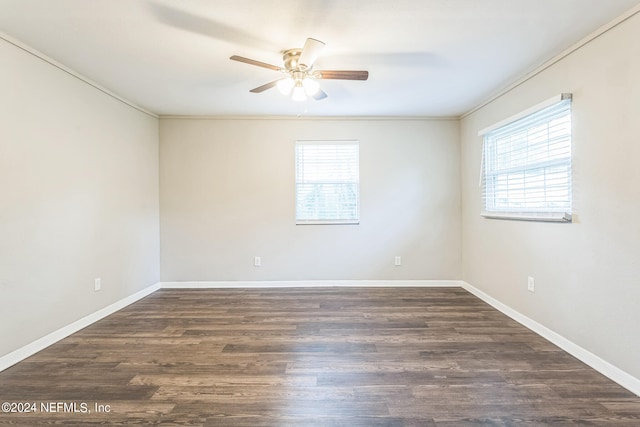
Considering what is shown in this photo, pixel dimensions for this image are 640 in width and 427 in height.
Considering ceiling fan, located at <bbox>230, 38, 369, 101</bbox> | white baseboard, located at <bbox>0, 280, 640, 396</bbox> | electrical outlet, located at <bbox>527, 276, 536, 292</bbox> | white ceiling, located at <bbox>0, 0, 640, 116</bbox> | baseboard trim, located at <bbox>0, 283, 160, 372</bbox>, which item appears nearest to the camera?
white ceiling, located at <bbox>0, 0, 640, 116</bbox>

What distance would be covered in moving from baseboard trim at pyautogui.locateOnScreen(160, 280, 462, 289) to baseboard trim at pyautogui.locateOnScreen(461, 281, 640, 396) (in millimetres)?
899

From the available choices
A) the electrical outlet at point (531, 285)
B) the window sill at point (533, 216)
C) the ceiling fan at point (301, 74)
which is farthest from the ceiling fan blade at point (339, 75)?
the electrical outlet at point (531, 285)

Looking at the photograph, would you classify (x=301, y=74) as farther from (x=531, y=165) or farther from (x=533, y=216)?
(x=533, y=216)

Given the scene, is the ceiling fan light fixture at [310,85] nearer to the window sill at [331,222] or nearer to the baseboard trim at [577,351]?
the window sill at [331,222]

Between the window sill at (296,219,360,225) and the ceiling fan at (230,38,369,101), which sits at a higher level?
the ceiling fan at (230,38,369,101)

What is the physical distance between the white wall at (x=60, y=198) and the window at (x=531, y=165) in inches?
165

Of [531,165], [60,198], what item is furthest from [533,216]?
[60,198]

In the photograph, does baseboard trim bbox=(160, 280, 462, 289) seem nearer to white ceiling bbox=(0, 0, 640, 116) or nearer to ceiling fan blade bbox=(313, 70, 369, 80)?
white ceiling bbox=(0, 0, 640, 116)

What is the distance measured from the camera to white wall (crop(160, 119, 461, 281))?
4.28 meters

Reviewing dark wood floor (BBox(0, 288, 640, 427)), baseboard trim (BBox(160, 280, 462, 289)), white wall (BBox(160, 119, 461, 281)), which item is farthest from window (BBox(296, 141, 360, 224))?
dark wood floor (BBox(0, 288, 640, 427))

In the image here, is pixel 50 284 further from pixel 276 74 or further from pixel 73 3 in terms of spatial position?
pixel 276 74

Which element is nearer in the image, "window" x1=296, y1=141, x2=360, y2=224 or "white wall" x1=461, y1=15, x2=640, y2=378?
"white wall" x1=461, y1=15, x2=640, y2=378

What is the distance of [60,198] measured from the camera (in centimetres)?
266

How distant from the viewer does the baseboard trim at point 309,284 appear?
4.30 meters
